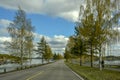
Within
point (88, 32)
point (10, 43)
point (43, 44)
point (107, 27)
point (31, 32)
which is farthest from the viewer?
point (43, 44)

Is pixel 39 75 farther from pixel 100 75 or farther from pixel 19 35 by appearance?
pixel 19 35

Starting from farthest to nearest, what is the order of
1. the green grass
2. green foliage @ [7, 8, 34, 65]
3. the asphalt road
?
green foliage @ [7, 8, 34, 65]
the asphalt road
the green grass

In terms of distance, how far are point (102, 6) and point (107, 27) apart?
9.88ft

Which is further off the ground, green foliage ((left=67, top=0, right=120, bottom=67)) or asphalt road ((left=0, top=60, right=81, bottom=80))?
green foliage ((left=67, top=0, right=120, bottom=67))

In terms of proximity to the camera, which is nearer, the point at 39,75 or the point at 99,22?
the point at 39,75

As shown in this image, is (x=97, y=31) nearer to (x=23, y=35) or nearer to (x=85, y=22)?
(x=85, y=22)

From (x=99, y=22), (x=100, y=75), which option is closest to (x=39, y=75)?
(x=100, y=75)

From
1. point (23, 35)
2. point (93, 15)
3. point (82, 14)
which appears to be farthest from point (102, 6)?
point (23, 35)

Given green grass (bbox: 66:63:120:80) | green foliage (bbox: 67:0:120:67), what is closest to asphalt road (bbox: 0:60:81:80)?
green grass (bbox: 66:63:120:80)

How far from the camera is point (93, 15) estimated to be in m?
35.9

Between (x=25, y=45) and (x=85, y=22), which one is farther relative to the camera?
(x=25, y=45)

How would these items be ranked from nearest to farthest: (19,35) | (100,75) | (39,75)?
(100,75), (39,75), (19,35)

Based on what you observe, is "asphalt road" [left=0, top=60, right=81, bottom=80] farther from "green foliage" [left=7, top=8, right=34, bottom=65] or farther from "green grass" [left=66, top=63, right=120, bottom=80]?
"green foliage" [left=7, top=8, right=34, bottom=65]

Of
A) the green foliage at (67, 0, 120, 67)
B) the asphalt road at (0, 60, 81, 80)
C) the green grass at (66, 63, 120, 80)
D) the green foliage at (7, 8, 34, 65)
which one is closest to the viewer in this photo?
the green grass at (66, 63, 120, 80)
